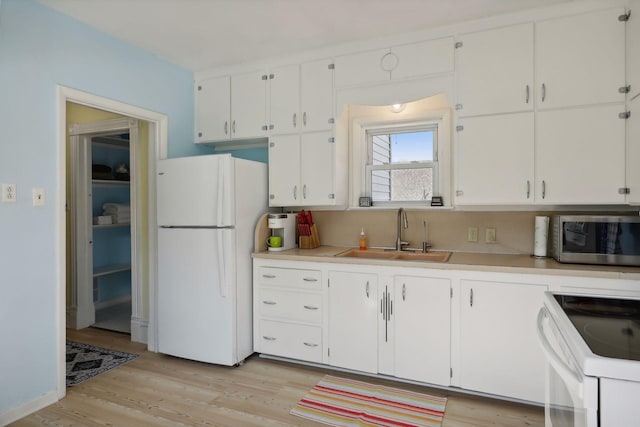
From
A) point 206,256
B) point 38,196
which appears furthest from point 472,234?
point 38,196

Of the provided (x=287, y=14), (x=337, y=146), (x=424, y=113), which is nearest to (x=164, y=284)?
(x=337, y=146)

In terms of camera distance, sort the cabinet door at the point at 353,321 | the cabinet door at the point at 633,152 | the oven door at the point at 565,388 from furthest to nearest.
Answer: the cabinet door at the point at 353,321 → the cabinet door at the point at 633,152 → the oven door at the point at 565,388

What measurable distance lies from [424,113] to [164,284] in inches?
105

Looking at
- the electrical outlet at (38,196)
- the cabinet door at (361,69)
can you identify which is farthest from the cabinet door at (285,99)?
the electrical outlet at (38,196)

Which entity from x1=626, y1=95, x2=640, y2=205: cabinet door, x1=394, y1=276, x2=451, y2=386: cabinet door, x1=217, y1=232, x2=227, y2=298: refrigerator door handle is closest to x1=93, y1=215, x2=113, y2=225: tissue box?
x1=217, y1=232, x2=227, y2=298: refrigerator door handle

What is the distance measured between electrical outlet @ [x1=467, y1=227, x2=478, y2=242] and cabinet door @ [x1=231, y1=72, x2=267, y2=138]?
1.97 metres

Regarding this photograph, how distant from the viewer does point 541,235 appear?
2602mm

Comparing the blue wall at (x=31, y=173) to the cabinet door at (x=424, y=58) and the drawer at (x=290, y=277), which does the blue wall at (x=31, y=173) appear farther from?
the cabinet door at (x=424, y=58)

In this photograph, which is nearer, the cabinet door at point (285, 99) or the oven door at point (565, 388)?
the oven door at point (565, 388)

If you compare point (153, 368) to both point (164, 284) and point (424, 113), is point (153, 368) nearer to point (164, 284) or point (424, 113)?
point (164, 284)

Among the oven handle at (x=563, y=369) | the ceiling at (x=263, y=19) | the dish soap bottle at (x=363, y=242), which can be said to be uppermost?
the ceiling at (x=263, y=19)

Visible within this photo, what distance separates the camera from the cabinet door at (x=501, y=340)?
7.48 feet

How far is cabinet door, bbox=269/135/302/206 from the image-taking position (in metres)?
3.24

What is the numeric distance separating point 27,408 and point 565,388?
2931 millimetres
